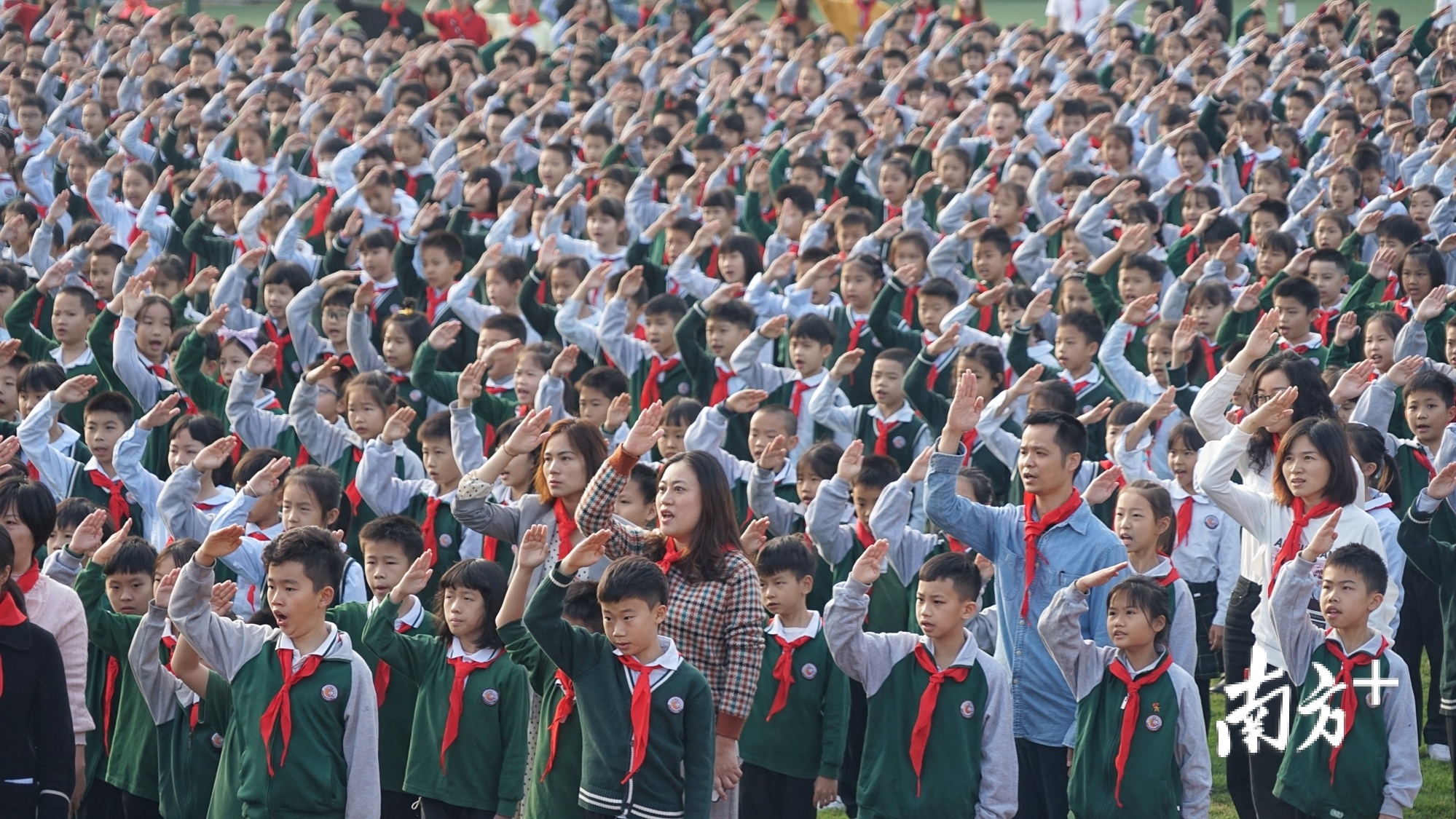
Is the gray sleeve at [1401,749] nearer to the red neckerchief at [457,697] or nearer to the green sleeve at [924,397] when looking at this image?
the red neckerchief at [457,697]

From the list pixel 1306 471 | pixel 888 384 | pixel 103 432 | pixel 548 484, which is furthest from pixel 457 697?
pixel 888 384

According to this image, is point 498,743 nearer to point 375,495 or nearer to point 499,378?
point 375,495

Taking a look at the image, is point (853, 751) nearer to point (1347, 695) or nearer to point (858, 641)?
point (858, 641)

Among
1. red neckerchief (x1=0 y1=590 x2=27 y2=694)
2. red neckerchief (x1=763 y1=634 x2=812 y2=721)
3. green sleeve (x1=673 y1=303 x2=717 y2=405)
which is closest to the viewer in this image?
red neckerchief (x1=0 y1=590 x2=27 y2=694)

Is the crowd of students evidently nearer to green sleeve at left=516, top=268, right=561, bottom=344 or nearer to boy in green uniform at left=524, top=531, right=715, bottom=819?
boy in green uniform at left=524, top=531, right=715, bottom=819

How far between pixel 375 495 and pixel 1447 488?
3633mm

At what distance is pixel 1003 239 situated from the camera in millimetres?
9109

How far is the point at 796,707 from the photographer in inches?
194

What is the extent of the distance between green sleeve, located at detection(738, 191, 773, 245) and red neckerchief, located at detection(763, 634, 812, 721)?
5.98 m

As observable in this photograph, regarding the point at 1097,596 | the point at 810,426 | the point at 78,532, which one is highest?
the point at 78,532

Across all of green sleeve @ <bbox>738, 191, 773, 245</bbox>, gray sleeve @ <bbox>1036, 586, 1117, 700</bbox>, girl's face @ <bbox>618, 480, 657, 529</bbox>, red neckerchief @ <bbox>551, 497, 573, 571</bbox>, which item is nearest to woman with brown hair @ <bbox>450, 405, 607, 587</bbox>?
red neckerchief @ <bbox>551, 497, 573, 571</bbox>

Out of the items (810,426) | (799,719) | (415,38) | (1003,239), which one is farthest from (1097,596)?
(415,38)

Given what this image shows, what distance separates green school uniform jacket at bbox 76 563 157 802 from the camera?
4.59m

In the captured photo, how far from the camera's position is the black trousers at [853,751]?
5.47 meters
